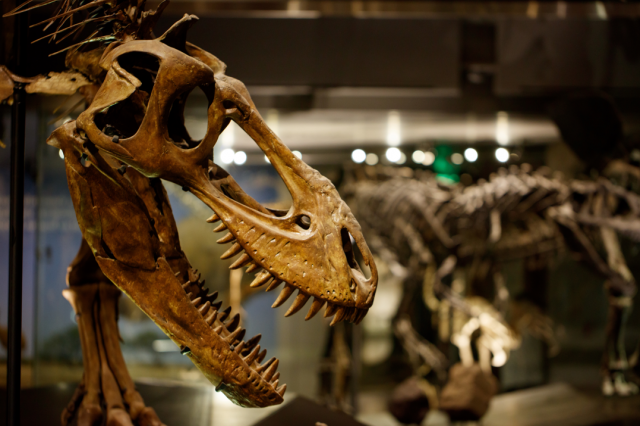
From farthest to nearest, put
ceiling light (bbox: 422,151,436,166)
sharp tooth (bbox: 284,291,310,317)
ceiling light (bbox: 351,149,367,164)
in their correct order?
ceiling light (bbox: 422,151,436,166)
ceiling light (bbox: 351,149,367,164)
sharp tooth (bbox: 284,291,310,317)

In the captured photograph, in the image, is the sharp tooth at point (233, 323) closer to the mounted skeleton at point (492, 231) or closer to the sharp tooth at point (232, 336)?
the sharp tooth at point (232, 336)

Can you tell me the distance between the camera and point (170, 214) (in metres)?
1.40

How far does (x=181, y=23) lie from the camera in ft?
4.28

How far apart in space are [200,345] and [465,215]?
3580mm

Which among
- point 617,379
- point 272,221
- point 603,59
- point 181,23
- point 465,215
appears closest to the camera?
point 272,221

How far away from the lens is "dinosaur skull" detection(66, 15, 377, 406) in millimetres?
1127

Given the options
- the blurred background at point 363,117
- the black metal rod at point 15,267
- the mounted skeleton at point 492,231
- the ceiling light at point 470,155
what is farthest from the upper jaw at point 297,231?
the ceiling light at point 470,155

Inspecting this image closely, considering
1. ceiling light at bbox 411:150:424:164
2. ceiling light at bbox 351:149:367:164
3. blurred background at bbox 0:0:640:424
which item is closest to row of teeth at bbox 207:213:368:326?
blurred background at bbox 0:0:640:424

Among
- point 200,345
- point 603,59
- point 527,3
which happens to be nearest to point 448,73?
point 527,3

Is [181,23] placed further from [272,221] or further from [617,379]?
[617,379]

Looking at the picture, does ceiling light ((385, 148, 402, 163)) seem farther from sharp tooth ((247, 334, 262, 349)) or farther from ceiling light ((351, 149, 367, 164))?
sharp tooth ((247, 334, 262, 349))

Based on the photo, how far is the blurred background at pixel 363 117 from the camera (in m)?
3.01

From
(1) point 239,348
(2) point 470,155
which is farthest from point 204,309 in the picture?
(2) point 470,155

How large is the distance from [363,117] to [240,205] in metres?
2.76
